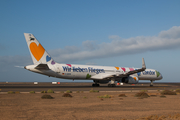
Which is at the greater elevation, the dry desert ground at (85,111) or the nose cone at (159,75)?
the nose cone at (159,75)

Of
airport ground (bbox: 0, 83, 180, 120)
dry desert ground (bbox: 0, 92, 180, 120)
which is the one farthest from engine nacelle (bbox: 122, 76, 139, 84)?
dry desert ground (bbox: 0, 92, 180, 120)

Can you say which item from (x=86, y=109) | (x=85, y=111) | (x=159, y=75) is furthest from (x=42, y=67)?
(x=159, y=75)

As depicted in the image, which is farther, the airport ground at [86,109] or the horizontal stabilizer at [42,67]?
the horizontal stabilizer at [42,67]

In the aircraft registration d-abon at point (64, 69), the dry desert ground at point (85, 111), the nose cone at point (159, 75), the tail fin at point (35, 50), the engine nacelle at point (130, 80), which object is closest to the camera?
the dry desert ground at point (85, 111)

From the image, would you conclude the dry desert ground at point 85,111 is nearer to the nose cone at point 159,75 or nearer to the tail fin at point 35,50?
the tail fin at point 35,50

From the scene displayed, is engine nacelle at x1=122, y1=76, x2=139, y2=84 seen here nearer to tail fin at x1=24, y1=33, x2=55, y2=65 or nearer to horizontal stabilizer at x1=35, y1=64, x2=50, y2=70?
horizontal stabilizer at x1=35, y1=64, x2=50, y2=70

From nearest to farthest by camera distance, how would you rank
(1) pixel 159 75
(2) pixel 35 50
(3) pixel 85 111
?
(3) pixel 85 111 → (2) pixel 35 50 → (1) pixel 159 75

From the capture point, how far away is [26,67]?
2894cm

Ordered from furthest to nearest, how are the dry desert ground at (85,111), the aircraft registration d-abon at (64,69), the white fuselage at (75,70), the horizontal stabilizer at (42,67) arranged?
1. the white fuselage at (75,70)
2. the aircraft registration d-abon at (64,69)
3. the horizontal stabilizer at (42,67)
4. the dry desert ground at (85,111)

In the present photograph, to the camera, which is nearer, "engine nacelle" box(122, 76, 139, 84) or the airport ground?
the airport ground

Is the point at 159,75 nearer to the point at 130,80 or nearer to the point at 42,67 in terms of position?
the point at 130,80

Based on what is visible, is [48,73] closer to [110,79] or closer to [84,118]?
[110,79]

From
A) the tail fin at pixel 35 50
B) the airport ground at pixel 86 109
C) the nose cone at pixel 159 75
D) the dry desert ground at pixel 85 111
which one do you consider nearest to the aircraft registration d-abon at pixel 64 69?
the tail fin at pixel 35 50

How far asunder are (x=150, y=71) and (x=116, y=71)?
28.8 ft
